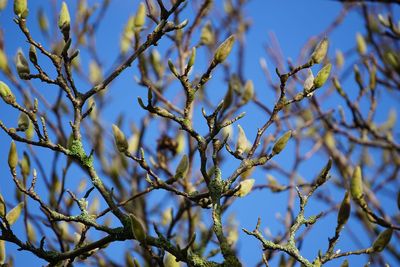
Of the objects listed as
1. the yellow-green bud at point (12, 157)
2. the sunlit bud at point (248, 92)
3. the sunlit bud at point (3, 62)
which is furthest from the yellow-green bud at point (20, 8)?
the sunlit bud at point (248, 92)

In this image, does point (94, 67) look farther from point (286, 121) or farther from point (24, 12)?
point (24, 12)

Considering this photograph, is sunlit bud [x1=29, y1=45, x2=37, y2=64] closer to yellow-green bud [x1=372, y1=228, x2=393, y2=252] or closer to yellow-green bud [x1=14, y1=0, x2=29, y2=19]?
yellow-green bud [x1=14, y1=0, x2=29, y2=19]

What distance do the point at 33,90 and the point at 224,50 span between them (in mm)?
1536

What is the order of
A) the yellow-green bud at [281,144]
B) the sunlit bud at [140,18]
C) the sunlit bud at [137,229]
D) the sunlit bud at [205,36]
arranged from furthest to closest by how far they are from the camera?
the sunlit bud at [205,36]
the sunlit bud at [140,18]
the yellow-green bud at [281,144]
the sunlit bud at [137,229]

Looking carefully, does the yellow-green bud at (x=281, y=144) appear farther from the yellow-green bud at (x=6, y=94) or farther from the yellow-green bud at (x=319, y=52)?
the yellow-green bud at (x=6, y=94)

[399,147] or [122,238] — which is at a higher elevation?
[399,147]

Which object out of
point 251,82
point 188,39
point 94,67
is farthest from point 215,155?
point 94,67

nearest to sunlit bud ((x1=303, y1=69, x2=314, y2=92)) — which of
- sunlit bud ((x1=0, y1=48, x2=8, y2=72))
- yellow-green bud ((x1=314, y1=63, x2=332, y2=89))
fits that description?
yellow-green bud ((x1=314, y1=63, x2=332, y2=89))

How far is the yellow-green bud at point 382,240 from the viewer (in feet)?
3.58

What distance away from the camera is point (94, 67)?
10.7ft

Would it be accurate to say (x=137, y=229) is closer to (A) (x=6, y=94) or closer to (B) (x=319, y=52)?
(A) (x=6, y=94)

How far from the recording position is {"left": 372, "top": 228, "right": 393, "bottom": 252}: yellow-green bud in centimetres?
109

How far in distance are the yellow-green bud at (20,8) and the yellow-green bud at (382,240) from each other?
1150mm

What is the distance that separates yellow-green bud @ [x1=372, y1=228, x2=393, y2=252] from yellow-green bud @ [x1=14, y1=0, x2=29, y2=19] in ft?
3.77
